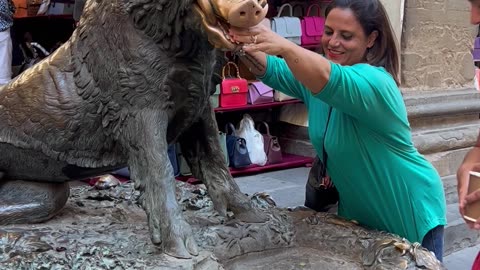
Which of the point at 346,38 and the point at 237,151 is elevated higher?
the point at 346,38

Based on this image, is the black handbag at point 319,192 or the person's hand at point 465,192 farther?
the black handbag at point 319,192

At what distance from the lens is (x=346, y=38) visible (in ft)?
5.62

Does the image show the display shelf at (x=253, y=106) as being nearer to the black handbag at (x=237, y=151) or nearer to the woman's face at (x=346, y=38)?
the black handbag at (x=237, y=151)

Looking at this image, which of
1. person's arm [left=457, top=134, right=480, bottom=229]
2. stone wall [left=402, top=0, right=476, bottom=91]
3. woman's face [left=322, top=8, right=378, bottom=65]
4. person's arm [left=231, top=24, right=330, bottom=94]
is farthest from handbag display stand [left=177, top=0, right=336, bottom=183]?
person's arm [left=457, top=134, right=480, bottom=229]

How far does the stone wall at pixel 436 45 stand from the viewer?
131 inches

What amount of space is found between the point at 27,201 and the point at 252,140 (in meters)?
2.40

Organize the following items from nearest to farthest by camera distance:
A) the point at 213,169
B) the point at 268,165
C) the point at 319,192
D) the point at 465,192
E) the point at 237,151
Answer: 1. the point at 465,192
2. the point at 213,169
3. the point at 319,192
4. the point at 237,151
5. the point at 268,165

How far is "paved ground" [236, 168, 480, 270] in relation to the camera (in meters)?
3.06

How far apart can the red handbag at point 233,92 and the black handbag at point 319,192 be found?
70.6 inches

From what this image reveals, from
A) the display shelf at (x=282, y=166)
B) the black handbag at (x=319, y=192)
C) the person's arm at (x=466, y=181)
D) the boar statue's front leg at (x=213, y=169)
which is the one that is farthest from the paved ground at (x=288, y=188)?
the person's arm at (x=466, y=181)

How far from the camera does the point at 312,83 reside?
4.79 ft

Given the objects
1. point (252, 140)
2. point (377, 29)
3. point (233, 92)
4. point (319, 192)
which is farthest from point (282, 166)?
point (377, 29)

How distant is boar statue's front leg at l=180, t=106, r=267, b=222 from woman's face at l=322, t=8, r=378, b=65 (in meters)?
0.39

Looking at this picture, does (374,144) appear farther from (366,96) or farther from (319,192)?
(319,192)
